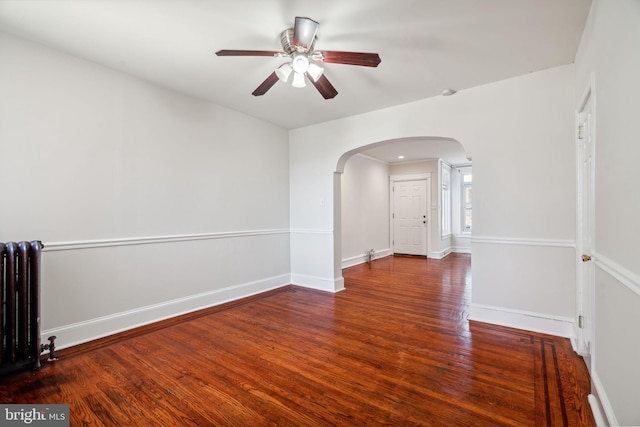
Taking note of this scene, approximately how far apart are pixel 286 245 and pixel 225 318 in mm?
1742

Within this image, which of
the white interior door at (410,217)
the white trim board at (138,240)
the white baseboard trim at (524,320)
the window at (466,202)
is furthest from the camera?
the window at (466,202)

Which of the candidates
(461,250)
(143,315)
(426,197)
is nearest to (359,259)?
(426,197)

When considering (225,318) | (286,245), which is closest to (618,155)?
(225,318)

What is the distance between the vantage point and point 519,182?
294 cm

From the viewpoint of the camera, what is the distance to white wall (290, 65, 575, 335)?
273cm

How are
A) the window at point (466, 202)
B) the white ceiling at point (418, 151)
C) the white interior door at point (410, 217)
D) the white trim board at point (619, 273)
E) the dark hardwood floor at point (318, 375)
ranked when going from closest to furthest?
1. the white trim board at point (619, 273)
2. the dark hardwood floor at point (318, 375)
3. the white ceiling at point (418, 151)
4. the white interior door at point (410, 217)
5. the window at point (466, 202)

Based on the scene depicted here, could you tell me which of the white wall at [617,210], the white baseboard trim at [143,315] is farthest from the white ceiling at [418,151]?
the white wall at [617,210]

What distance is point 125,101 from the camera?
115 inches

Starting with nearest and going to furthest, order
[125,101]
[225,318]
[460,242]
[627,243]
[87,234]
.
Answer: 1. [627,243]
2. [87,234]
3. [125,101]
4. [225,318]
5. [460,242]

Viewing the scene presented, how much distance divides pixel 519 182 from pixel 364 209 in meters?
4.02

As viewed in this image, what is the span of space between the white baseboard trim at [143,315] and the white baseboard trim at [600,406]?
355 cm

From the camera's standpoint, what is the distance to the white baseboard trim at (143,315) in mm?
2537

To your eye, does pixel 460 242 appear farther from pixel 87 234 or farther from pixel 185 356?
pixel 87 234

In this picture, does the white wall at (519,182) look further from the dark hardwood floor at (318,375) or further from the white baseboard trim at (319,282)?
the white baseboard trim at (319,282)
